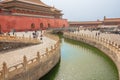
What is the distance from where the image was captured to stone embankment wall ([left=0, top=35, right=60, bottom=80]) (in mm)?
10797

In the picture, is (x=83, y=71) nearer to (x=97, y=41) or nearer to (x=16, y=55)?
(x=16, y=55)

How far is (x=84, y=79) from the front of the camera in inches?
608

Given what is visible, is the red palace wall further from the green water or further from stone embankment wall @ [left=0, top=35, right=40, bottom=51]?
the green water

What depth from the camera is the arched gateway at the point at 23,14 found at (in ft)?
125

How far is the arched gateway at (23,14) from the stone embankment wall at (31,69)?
21.6 metres

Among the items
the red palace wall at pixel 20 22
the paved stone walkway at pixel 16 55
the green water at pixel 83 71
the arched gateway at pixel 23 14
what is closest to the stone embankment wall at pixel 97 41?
the green water at pixel 83 71

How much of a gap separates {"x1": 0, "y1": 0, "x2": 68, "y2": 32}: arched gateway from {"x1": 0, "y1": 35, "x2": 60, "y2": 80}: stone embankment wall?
2155cm

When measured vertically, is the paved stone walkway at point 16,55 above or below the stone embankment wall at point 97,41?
above

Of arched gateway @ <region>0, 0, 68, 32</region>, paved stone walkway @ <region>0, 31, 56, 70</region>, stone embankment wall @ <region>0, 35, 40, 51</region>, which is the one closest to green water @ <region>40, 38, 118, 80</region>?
paved stone walkway @ <region>0, 31, 56, 70</region>

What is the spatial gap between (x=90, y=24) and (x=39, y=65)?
205ft

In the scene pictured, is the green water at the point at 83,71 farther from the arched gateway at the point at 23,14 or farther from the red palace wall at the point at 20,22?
the arched gateway at the point at 23,14

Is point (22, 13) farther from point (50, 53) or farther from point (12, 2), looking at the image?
point (50, 53)

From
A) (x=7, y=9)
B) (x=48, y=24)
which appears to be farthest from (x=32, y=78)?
(x=48, y=24)

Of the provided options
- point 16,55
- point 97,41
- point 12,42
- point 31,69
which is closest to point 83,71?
point 31,69
